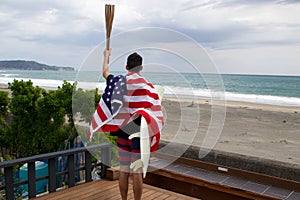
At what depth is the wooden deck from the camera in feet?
9.32

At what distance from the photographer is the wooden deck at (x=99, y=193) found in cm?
284

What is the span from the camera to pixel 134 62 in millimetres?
2195

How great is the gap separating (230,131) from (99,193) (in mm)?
4874

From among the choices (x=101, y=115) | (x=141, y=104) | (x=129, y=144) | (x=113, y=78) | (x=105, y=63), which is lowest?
(x=129, y=144)

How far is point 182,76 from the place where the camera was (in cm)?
213

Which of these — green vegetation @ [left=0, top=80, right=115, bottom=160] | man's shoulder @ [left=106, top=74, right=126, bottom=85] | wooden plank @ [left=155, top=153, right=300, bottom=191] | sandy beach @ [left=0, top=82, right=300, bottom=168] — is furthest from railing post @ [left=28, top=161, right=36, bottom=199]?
wooden plank @ [left=155, top=153, right=300, bottom=191]

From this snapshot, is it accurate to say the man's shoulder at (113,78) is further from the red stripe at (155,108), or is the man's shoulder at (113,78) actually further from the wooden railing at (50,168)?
the wooden railing at (50,168)

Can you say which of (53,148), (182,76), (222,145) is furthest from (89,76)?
(222,145)

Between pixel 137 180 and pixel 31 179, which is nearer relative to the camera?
pixel 137 180

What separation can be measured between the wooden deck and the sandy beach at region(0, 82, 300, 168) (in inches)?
21.7

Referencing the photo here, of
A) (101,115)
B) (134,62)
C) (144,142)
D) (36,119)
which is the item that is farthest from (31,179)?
(36,119)

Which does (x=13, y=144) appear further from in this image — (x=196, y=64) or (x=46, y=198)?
(x=196, y=64)

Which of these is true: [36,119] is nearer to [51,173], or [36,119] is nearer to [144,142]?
[51,173]

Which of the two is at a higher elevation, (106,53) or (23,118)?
(106,53)
